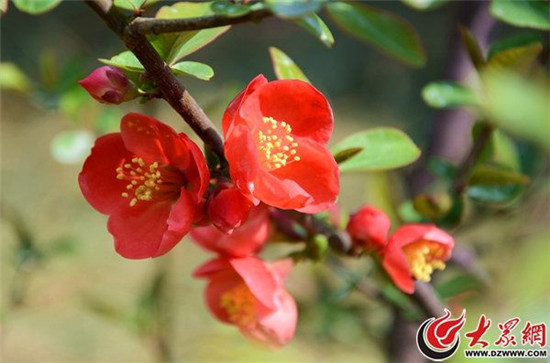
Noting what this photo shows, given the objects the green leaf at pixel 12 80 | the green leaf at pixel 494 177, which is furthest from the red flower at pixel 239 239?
the green leaf at pixel 12 80

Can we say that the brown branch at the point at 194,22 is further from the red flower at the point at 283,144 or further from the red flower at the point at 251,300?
the red flower at the point at 251,300

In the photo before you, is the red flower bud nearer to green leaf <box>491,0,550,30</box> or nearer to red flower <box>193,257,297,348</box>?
red flower <box>193,257,297,348</box>

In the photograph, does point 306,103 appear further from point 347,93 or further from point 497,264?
point 347,93

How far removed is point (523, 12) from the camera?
1.79 feet

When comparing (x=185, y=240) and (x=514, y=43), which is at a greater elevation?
(x=514, y=43)

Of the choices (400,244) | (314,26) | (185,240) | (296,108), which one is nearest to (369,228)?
(400,244)

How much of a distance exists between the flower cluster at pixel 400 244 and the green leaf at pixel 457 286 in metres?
0.21

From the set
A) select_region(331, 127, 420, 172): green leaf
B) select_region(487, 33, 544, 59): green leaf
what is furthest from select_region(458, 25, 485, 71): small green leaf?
select_region(331, 127, 420, 172): green leaf

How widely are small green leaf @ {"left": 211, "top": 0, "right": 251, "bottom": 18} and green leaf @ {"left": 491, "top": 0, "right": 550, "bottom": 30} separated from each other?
224 mm

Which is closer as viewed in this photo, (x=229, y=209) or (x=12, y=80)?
(x=229, y=209)

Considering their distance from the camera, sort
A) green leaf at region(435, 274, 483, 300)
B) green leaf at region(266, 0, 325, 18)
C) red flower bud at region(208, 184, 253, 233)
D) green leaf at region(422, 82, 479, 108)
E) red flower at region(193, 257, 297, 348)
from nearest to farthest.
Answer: green leaf at region(266, 0, 325, 18) < red flower bud at region(208, 184, 253, 233) < red flower at region(193, 257, 297, 348) < green leaf at region(422, 82, 479, 108) < green leaf at region(435, 274, 483, 300)

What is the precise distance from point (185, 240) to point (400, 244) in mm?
1671

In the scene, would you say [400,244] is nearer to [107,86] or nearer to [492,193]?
[492,193]

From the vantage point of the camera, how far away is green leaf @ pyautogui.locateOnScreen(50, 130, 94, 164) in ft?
2.78
